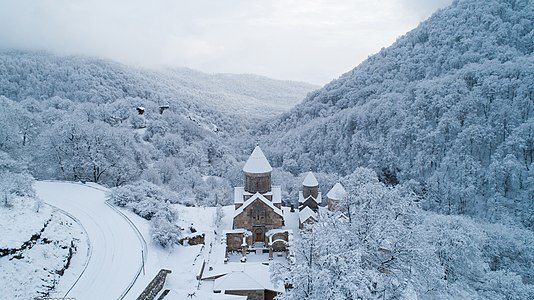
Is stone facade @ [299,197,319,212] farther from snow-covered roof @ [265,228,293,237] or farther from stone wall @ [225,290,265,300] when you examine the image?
stone wall @ [225,290,265,300]

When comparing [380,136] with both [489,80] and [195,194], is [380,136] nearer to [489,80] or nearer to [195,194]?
[489,80]

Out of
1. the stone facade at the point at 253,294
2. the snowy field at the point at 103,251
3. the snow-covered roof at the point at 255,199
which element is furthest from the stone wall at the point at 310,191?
the stone facade at the point at 253,294

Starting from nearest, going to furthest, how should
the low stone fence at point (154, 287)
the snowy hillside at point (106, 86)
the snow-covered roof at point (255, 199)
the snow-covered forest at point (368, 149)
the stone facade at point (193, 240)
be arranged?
the snow-covered forest at point (368, 149), the low stone fence at point (154, 287), the stone facade at point (193, 240), the snow-covered roof at point (255, 199), the snowy hillside at point (106, 86)

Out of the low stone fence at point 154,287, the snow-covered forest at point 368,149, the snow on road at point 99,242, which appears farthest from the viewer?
the low stone fence at point 154,287

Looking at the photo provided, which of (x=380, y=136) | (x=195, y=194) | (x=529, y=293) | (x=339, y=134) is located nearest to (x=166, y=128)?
(x=195, y=194)

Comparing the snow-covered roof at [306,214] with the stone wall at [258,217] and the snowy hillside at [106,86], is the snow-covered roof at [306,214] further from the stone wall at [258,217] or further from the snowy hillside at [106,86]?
the snowy hillside at [106,86]

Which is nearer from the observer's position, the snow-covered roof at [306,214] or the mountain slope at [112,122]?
the snow-covered roof at [306,214]

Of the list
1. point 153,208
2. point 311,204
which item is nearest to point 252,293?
point 153,208
